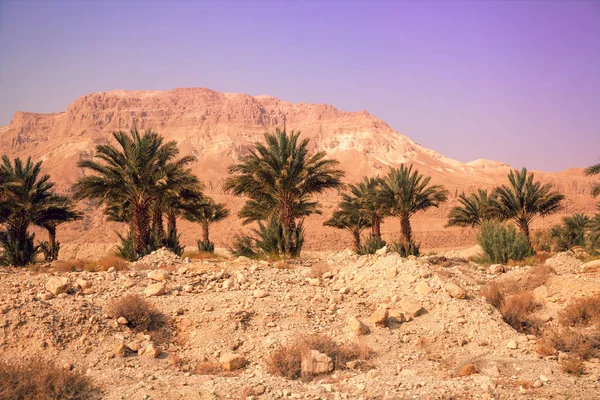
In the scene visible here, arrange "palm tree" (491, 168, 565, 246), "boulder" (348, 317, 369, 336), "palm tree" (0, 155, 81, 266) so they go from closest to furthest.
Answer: "boulder" (348, 317, 369, 336) → "palm tree" (0, 155, 81, 266) → "palm tree" (491, 168, 565, 246)

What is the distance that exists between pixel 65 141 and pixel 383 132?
88.7 meters

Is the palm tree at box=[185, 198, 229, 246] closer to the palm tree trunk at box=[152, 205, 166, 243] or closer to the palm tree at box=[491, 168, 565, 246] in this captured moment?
the palm tree trunk at box=[152, 205, 166, 243]

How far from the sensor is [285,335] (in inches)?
312

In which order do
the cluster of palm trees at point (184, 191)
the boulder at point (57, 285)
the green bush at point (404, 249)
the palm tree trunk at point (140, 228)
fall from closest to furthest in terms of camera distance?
1. the boulder at point (57, 285)
2. the cluster of palm trees at point (184, 191)
3. the palm tree trunk at point (140, 228)
4. the green bush at point (404, 249)

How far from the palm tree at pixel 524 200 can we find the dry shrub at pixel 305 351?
17793 mm

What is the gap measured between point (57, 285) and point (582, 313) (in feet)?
33.8

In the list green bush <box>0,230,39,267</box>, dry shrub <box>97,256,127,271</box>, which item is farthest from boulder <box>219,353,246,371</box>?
green bush <box>0,230,39,267</box>

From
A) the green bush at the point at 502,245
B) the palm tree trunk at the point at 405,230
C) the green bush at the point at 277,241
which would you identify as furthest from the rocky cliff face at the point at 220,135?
the green bush at the point at 277,241

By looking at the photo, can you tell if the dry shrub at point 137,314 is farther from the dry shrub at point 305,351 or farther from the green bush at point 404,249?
the green bush at point 404,249

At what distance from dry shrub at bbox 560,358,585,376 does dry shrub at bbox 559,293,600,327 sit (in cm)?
254

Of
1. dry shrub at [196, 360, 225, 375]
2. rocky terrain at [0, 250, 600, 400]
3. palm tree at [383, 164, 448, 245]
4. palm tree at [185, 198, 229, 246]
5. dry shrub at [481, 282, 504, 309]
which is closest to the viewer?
rocky terrain at [0, 250, 600, 400]

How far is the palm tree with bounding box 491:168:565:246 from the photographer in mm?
22781

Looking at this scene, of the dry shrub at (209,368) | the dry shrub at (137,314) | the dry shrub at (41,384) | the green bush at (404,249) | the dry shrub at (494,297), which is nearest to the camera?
the dry shrub at (41,384)

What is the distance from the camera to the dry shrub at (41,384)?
19.1ft
